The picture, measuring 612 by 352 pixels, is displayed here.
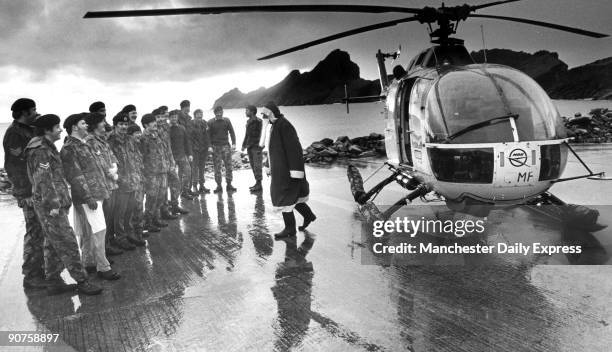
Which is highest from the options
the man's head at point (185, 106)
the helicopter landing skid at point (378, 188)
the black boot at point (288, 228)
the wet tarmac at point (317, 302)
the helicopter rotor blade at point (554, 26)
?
the helicopter rotor blade at point (554, 26)

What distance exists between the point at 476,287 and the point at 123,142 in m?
5.12

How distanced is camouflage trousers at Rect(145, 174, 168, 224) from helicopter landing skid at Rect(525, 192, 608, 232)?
561cm

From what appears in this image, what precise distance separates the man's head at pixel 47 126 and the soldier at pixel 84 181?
0.27 meters

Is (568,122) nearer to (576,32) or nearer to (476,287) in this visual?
(576,32)

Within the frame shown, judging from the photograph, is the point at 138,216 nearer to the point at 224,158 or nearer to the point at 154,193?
the point at 154,193

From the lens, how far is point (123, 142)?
635 centimetres

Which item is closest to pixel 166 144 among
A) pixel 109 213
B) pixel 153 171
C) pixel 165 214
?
Answer: pixel 153 171

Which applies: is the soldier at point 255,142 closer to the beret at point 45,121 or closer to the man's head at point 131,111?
the man's head at point 131,111

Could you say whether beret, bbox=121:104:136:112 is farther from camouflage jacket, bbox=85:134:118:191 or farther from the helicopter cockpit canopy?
the helicopter cockpit canopy

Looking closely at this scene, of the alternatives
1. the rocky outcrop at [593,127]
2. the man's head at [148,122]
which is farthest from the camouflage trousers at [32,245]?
the rocky outcrop at [593,127]

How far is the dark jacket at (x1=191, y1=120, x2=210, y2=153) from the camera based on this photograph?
34.0ft

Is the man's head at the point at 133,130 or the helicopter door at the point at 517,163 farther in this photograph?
the man's head at the point at 133,130

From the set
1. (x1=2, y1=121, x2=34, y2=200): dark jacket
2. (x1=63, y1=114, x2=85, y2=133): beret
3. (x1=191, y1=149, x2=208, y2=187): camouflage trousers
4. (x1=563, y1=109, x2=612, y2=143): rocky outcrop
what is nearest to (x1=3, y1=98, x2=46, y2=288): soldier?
(x1=2, y1=121, x2=34, y2=200): dark jacket

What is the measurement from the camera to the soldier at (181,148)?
893 cm
